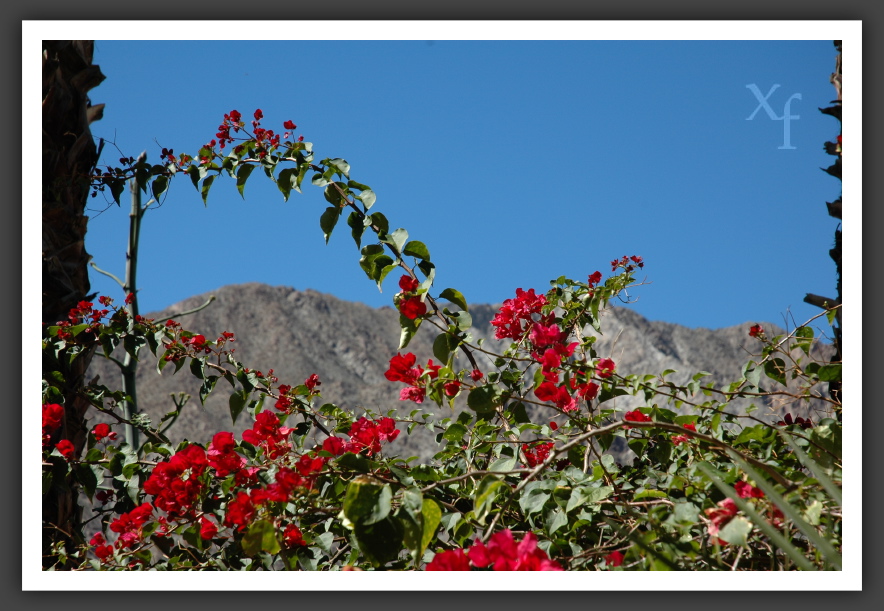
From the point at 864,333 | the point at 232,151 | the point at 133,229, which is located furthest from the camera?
the point at 133,229

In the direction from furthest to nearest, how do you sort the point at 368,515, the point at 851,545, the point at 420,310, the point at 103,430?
1. the point at 103,430
2. the point at 420,310
3. the point at 851,545
4. the point at 368,515

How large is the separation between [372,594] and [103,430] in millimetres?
866

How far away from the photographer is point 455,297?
141 centimetres

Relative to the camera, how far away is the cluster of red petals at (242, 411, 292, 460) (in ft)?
4.41

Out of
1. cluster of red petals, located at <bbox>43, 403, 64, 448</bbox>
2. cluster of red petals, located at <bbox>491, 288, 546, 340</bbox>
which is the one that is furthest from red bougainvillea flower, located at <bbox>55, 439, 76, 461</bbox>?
cluster of red petals, located at <bbox>491, 288, 546, 340</bbox>

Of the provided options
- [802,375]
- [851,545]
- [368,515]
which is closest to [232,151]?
[368,515]

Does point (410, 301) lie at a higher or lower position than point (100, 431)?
higher

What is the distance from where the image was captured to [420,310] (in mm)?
1355

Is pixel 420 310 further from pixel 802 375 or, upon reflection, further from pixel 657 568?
pixel 802 375

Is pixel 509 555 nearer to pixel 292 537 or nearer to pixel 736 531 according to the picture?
pixel 736 531

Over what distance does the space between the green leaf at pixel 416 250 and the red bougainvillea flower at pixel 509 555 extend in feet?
2.28

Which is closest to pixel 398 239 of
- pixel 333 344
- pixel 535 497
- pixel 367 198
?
pixel 367 198

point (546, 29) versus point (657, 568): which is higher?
point (546, 29)

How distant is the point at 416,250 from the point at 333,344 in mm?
14446
